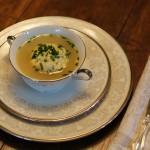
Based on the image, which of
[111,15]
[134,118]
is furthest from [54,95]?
[111,15]

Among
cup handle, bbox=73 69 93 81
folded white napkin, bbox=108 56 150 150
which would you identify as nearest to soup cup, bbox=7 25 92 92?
cup handle, bbox=73 69 93 81

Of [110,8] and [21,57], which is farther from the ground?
[21,57]

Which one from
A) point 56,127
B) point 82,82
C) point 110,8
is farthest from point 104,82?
point 110,8

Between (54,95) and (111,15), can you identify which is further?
(111,15)

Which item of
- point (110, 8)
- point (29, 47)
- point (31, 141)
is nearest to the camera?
point (31, 141)

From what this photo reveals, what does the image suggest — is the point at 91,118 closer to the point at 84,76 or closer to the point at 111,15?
the point at 84,76

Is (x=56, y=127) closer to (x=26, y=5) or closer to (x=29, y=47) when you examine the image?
(x=29, y=47)

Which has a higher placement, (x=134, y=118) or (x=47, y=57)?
(x=47, y=57)

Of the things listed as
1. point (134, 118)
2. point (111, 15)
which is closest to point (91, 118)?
point (134, 118)

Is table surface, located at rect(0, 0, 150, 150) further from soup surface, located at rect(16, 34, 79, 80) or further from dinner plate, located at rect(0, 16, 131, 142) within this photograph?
soup surface, located at rect(16, 34, 79, 80)
